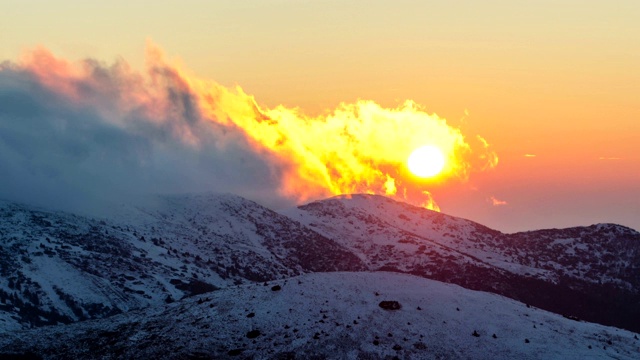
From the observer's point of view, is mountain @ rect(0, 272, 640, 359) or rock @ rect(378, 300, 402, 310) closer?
mountain @ rect(0, 272, 640, 359)

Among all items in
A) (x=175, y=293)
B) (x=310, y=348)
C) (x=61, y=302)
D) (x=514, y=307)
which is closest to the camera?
(x=310, y=348)

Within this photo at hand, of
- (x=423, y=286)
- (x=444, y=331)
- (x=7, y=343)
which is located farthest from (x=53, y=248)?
(x=444, y=331)

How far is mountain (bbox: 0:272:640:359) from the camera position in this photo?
60.8 m

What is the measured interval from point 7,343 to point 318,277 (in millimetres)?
36584

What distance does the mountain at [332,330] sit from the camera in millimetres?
60844

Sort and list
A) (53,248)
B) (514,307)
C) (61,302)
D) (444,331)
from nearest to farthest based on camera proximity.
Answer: (444,331), (514,307), (61,302), (53,248)

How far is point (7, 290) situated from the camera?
15088 cm

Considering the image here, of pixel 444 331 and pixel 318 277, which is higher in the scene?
pixel 318 277

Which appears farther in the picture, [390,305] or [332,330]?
[390,305]

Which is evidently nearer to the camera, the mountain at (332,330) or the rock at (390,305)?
the mountain at (332,330)

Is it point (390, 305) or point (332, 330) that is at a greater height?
point (390, 305)

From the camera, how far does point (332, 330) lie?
6381cm

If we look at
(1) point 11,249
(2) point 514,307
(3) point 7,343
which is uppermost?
(1) point 11,249

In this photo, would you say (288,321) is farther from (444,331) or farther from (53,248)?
(53,248)
